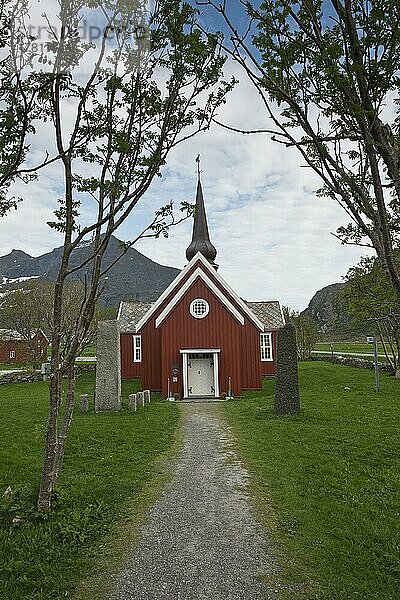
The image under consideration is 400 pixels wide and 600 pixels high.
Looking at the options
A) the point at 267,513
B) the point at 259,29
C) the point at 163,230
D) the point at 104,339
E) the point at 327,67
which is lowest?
the point at 267,513

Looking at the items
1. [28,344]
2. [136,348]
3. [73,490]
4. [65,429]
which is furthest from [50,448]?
[28,344]

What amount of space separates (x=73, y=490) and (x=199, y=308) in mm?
17814

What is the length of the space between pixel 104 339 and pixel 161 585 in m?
14.5

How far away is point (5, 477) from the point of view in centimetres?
915

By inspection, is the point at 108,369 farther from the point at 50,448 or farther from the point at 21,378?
the point at 21,378

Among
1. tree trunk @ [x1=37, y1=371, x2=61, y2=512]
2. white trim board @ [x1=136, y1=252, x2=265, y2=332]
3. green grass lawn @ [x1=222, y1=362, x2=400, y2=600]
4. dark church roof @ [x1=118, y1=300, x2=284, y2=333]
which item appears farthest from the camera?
dark church roof @ [x1=118, y1=300, x2=284, y2=333]

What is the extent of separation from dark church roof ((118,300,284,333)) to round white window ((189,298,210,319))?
26.7 feet

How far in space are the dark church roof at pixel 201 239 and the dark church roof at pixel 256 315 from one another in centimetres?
623

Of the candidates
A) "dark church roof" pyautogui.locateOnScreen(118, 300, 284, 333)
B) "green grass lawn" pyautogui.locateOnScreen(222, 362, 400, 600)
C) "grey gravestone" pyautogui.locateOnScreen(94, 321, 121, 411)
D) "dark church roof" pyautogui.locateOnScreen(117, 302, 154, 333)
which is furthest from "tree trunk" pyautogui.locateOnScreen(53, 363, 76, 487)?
"dark church roof" pyautogui.locateOnScreen(118, 300, 284, 333)

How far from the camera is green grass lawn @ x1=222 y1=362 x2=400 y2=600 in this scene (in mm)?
5570

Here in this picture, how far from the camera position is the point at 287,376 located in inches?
680

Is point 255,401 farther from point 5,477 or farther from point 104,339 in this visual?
point 5,477

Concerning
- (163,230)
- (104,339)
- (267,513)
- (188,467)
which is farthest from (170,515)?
(104,339)

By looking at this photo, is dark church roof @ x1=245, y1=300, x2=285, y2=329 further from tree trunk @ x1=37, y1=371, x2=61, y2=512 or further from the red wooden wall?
tree trunk @ x1=37, y1=371, x2=61, y2=512
